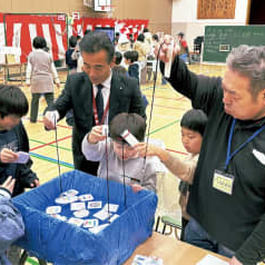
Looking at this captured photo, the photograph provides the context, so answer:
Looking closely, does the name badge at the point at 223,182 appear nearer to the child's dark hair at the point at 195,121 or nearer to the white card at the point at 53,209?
the child's dark hair at the point at 195,121

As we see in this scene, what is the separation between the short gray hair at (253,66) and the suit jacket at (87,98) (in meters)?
0.89

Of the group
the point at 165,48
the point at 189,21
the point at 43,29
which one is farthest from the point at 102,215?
the point at 189,21

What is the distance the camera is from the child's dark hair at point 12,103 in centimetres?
143

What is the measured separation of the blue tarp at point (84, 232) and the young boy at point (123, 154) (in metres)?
0.15

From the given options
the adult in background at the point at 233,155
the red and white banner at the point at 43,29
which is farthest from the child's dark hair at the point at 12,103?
the red and white banner at the point at 43,29

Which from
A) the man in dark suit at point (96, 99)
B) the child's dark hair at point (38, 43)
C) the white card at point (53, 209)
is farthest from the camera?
the child's dark hair at point (38, 43)

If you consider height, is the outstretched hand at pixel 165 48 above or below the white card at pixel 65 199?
above

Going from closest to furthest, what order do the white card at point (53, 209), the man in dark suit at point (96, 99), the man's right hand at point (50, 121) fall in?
1. the white card at point (53, 209)
2. the man's right hand at point (50, 121)
3. the man in dark suit at point (96, 99)

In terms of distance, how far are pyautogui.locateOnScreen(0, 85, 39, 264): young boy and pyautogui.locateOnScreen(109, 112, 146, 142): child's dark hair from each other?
16.1 inches

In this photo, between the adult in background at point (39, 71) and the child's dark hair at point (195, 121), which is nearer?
the child's dark hair at point (195, 121)

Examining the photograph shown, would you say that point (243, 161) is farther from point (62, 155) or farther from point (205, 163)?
point (62, 155)

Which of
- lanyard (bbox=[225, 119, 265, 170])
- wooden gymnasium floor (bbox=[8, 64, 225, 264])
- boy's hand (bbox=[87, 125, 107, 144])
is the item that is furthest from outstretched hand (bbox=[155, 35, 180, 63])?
wooden gymnasium floor (bbox=[8, 64, 225, 264])

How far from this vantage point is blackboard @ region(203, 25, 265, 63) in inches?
401

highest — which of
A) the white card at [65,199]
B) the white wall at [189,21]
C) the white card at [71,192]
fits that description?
the white wall at [189,21]
